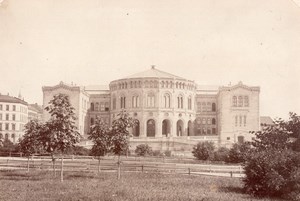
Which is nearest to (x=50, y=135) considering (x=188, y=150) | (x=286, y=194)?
(x=286, y=194)

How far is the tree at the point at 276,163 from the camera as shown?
20125 mm

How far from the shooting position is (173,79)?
7931cm

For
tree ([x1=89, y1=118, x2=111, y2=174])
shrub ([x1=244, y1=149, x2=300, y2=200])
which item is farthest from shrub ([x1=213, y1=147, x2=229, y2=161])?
shrub ([x1=244, y1=149, x2=300, y2=200])

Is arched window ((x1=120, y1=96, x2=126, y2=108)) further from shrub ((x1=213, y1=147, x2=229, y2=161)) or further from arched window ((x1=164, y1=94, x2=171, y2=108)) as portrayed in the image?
shrub ((x1=213, y1=147, x2=229, y2=161))

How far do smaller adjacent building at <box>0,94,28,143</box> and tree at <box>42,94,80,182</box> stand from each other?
6103 cm

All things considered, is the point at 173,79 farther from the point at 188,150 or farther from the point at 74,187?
the point at 74,187

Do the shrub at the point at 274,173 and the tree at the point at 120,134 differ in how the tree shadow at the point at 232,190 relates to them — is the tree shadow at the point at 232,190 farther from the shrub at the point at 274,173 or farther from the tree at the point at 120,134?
the tree at the point at 120,134

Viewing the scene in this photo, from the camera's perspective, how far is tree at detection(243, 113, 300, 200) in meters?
20.1

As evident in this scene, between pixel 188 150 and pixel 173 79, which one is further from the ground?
pixel 173 79

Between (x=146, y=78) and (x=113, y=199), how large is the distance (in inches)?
2415

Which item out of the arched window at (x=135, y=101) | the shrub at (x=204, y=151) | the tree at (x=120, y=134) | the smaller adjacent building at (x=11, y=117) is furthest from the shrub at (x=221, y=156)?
the smaller adjacent building at (x=11, y=117)

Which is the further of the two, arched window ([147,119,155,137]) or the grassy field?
arched window ([147,119,155,137])

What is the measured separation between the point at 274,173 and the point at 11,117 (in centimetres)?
7290

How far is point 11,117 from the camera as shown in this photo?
84938mm
